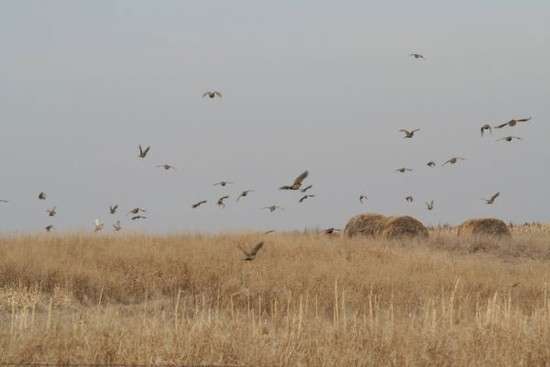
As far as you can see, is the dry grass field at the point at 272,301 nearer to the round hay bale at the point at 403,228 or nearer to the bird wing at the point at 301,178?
the round hay bale at the point at 403,228

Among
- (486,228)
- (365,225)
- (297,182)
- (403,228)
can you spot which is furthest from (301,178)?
(486,228)

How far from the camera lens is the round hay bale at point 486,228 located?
98.3 ft

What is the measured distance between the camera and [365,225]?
28672 mm

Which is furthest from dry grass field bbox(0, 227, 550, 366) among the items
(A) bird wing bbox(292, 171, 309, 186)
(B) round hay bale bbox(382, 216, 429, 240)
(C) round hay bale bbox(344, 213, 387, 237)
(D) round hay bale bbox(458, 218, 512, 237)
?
(C) round hay bale bbox(344, 213, 387, 237)

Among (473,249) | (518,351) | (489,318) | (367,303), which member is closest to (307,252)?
(367,303)

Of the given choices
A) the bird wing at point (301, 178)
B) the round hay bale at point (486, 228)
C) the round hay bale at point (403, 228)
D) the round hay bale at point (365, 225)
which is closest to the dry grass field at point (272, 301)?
the round hay bale at point (403, 228)

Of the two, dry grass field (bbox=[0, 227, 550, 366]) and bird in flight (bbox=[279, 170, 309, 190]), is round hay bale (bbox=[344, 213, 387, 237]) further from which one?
bird in flight (bbox=[279, 170, 309, 190])

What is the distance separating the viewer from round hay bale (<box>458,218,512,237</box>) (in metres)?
30.0

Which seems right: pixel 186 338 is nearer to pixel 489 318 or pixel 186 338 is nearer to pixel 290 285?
pixel 489 318

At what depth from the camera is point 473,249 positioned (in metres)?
26.6

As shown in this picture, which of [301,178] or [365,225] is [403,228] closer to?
[365,225]

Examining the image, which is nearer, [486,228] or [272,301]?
[272,301]

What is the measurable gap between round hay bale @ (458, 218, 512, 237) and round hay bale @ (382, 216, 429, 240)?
3.11 meters

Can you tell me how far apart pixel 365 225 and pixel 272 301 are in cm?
1360
